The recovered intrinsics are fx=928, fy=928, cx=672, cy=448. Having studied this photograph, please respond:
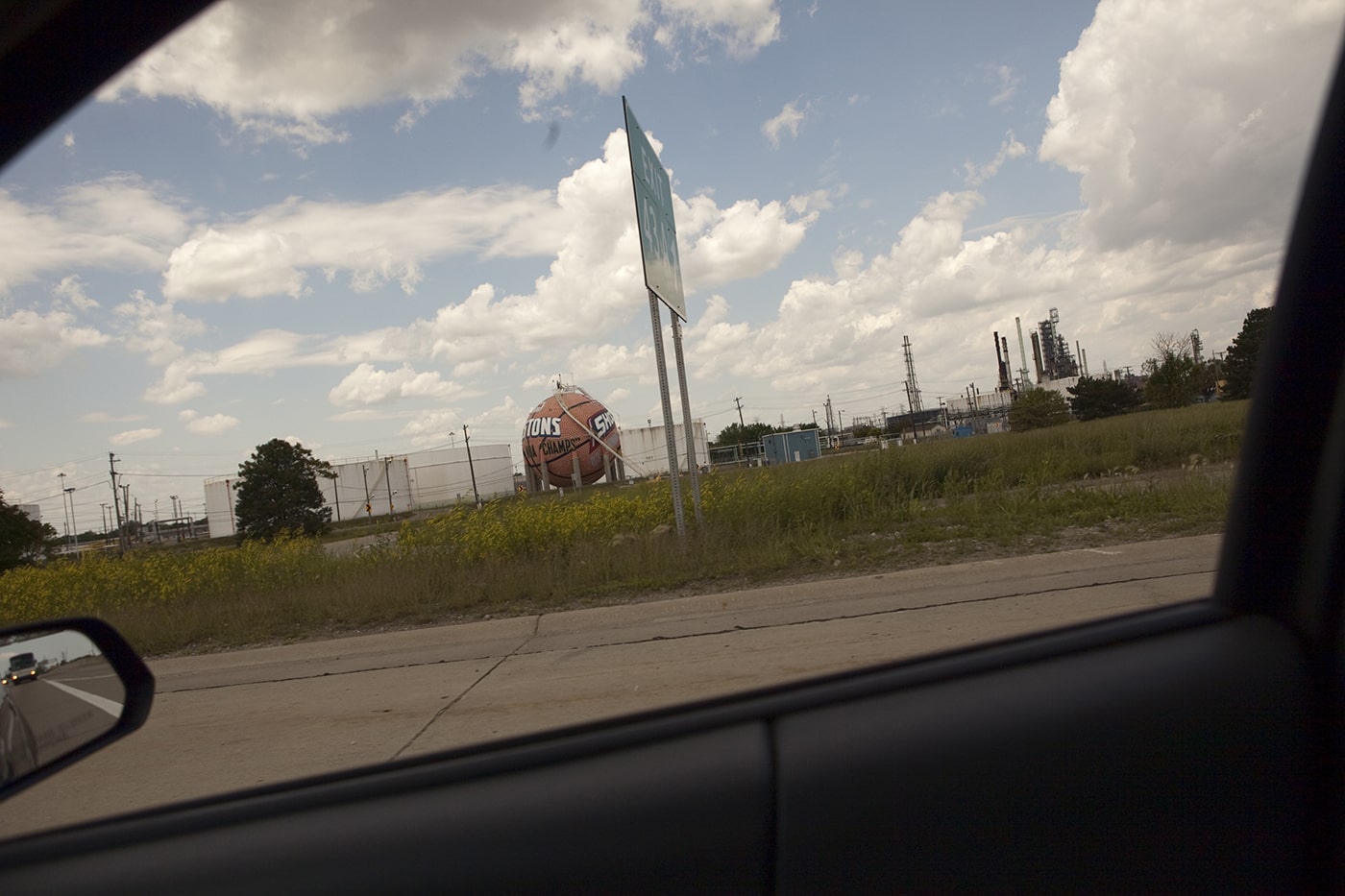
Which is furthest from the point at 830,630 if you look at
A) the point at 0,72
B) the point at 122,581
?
the point at 122,581

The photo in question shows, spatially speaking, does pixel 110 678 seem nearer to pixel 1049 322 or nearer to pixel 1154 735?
pixel 1154 735

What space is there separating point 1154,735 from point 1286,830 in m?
0.22

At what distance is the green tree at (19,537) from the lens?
5.94 metres

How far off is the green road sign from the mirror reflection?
7.96m

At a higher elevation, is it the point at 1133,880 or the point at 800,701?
the point at 800,701

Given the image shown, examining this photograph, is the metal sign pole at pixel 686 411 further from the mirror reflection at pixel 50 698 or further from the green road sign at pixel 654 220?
the mirror reflection at pixel 50 698

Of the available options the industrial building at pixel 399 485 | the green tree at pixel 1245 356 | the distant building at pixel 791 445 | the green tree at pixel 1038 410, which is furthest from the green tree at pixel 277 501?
the distant building at pixel 791 445

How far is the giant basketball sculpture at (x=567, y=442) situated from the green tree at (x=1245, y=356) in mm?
35449

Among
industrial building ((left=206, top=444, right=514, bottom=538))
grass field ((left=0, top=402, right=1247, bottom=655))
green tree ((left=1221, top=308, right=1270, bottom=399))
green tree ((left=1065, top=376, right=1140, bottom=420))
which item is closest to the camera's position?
green tree ((left=1221, top=308, right=1270, bottom=399))

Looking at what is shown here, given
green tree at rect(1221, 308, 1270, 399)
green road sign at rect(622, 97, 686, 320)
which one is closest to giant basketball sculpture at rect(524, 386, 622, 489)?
green road sign at rect(622, 97, 686, 320)

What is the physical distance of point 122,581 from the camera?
32.5ft

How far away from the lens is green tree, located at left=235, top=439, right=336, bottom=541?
44.2 feet

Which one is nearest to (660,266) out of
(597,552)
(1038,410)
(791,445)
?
(597,552)

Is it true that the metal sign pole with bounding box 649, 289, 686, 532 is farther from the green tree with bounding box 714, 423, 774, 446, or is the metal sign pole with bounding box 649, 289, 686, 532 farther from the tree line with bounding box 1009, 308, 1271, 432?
the green tree with bounding box 714, 423, 774, 446
